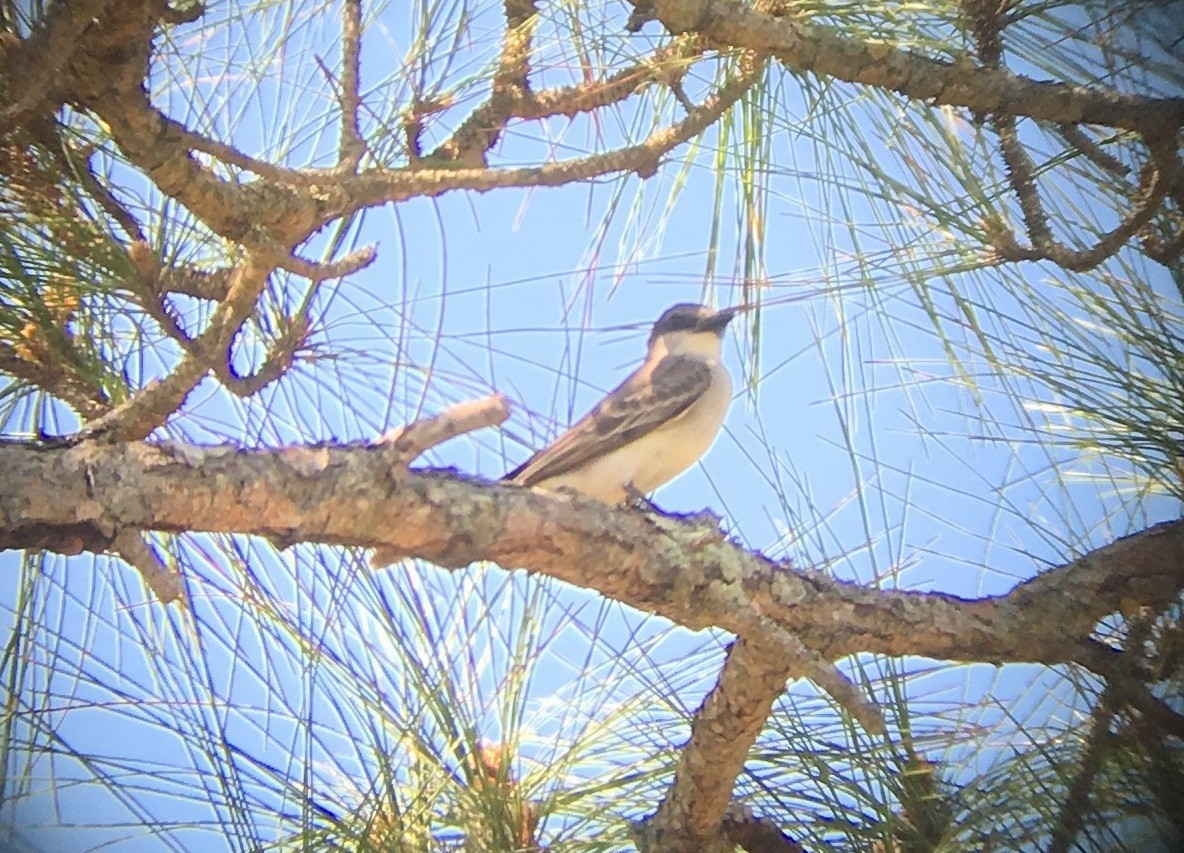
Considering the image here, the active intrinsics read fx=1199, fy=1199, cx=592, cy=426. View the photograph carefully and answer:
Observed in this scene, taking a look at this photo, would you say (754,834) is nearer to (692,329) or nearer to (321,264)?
(321,264)

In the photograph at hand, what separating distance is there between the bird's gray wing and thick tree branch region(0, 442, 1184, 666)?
0.47 m

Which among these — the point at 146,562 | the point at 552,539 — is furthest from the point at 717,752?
the point at 146,562

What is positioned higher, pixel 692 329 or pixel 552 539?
pixel 692 329

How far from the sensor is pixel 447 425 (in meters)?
0.91

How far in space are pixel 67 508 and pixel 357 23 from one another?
0.56 m

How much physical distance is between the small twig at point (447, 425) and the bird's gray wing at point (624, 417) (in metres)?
0.62

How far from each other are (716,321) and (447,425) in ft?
3.47

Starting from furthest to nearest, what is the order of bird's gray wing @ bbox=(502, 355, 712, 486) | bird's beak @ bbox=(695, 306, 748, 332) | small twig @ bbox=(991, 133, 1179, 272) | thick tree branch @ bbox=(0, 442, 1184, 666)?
bird's beak @ bbox=(695, 306, 748, 332)
bird's gray wing @ bbox=(502, 355, 712, 486)
small twig @ bbox=(991, 133, 1179, 272)
thick tree branch @ bbox=(0, 442, 1184, 666)

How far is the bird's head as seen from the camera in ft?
6.38

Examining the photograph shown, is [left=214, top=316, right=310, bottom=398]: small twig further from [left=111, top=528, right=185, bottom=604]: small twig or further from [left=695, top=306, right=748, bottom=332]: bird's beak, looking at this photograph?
[left=695, top=306, right=748, bottom=332]: bird's beak

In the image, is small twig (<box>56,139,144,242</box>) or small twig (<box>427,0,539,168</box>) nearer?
small twig (<box>56,139,144,242</box>)

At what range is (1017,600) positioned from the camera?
117 centimetres

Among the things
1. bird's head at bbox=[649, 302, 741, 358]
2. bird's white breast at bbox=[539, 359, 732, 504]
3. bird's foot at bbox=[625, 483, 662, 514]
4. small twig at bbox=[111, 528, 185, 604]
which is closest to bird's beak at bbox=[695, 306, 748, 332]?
bird's head at bbox=[649, 302, 741, 358]

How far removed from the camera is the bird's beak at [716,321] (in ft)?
5.98
